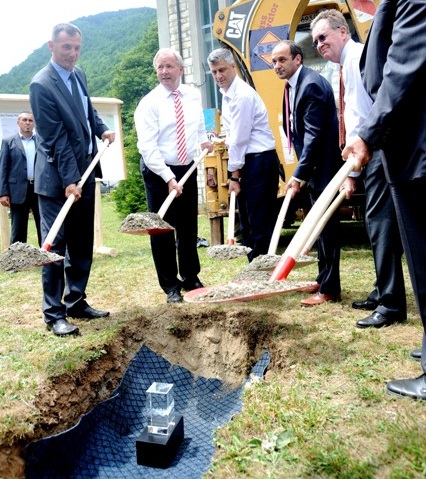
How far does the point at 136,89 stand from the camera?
47.5 meters

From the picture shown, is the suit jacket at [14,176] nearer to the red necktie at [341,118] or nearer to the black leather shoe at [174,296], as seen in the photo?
the black leather shoe at [174,296]

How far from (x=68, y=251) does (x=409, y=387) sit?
8.71ft

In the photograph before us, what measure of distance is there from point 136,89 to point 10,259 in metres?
46.8

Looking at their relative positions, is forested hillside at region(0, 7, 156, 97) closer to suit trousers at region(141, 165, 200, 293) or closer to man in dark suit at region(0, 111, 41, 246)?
man in dark suit at region(0, 111, 41, 246)

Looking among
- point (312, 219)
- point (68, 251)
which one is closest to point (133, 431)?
point (68, 251)

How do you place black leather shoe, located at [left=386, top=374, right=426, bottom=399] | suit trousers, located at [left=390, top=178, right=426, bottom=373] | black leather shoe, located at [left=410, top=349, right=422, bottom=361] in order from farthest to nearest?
black leather shoe, located at [left=410, top=349, right=422, bottom=361] < black leather shoe, located at [left=386, top=374, right=426, bottom=399] < suit trousers, located at [left=390, top=178, right=426, bottom=373]

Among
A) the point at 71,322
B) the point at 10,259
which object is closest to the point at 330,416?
the point at 10,259

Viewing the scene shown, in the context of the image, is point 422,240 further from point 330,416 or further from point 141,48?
point 141,48

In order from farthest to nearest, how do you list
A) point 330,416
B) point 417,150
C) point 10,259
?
1. point 10,259
2. point 330,416
3. point 417,150

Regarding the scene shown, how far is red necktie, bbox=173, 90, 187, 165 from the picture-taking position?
13.9ft

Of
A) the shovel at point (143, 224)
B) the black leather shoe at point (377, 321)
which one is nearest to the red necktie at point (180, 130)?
the shovel at point (143, 224)

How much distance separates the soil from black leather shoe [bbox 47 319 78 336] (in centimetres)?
30

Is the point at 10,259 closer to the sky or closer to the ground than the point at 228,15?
closer to the ground

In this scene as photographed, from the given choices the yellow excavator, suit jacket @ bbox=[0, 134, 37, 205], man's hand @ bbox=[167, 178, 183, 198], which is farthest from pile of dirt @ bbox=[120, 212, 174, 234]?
suit jacket @ bbox=[0, 134, 37, 205]
